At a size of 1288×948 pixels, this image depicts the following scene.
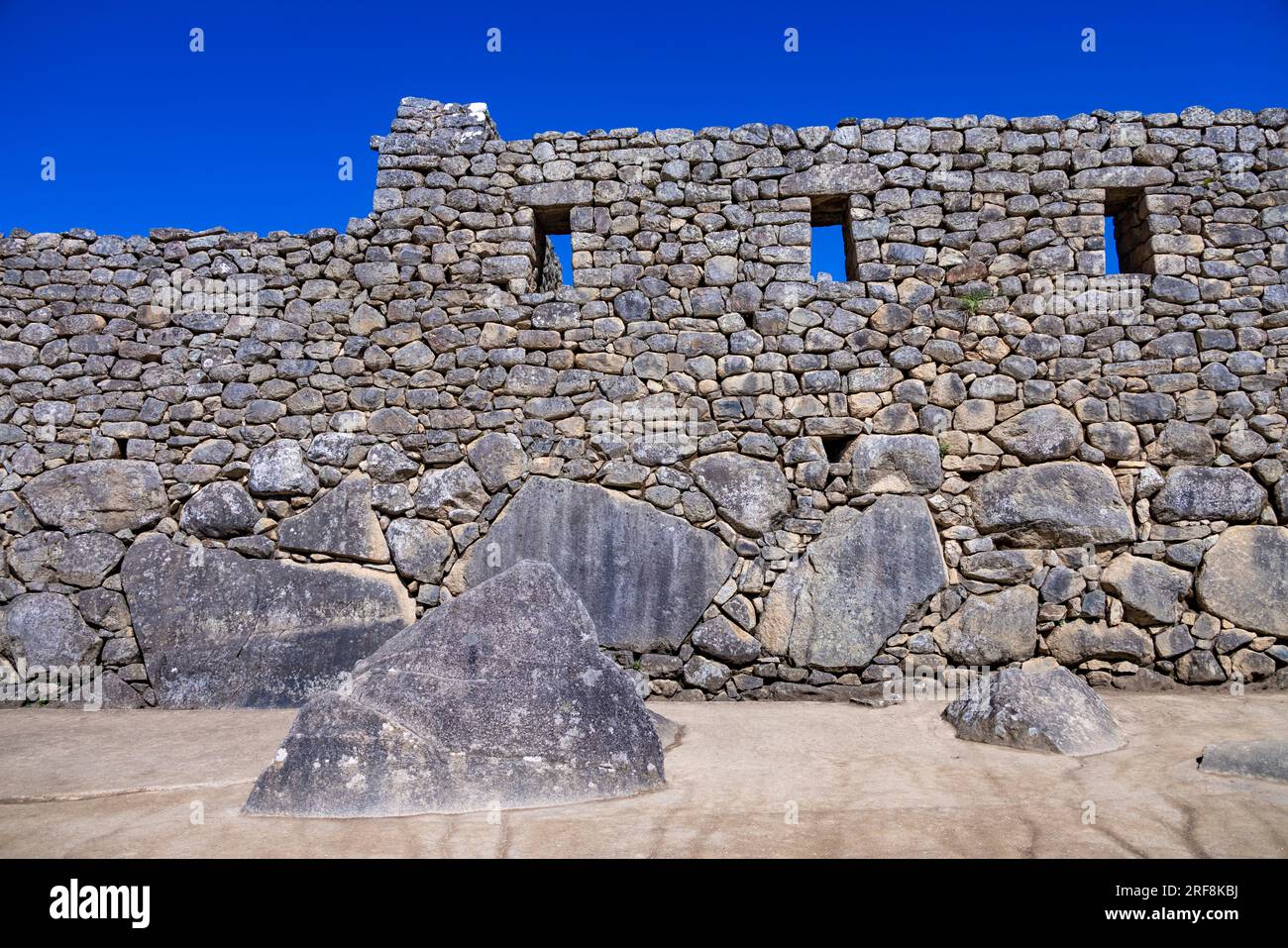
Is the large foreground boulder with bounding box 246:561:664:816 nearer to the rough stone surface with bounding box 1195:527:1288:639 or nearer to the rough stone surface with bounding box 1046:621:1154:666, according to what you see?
the rough stone surface with bounding box 1046:621:1154:666

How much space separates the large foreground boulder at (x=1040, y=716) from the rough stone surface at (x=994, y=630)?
1078 millimetres

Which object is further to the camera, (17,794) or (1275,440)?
(1275,440)

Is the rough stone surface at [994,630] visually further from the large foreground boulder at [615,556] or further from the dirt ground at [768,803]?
the large foreground boulder at [615,556]

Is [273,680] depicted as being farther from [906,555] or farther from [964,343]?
[964,343]

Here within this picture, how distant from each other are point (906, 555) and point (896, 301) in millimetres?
1995

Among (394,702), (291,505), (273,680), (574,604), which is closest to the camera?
(394,702)

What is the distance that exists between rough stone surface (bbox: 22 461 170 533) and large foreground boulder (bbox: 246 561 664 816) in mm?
3744

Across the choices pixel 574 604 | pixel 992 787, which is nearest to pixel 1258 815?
pixel 992 787

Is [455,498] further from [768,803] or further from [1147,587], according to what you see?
[1147,587]

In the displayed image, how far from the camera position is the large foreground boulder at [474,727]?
3.31 m

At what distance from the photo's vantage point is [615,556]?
623cm

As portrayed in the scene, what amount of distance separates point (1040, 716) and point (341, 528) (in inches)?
194

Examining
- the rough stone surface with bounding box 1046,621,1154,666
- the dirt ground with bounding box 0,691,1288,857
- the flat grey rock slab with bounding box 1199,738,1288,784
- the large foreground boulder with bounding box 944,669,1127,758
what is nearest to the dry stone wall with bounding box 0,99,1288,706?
the rough stone surface with bounding box 1046,621,1154,666

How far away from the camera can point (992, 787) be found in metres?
3.68
